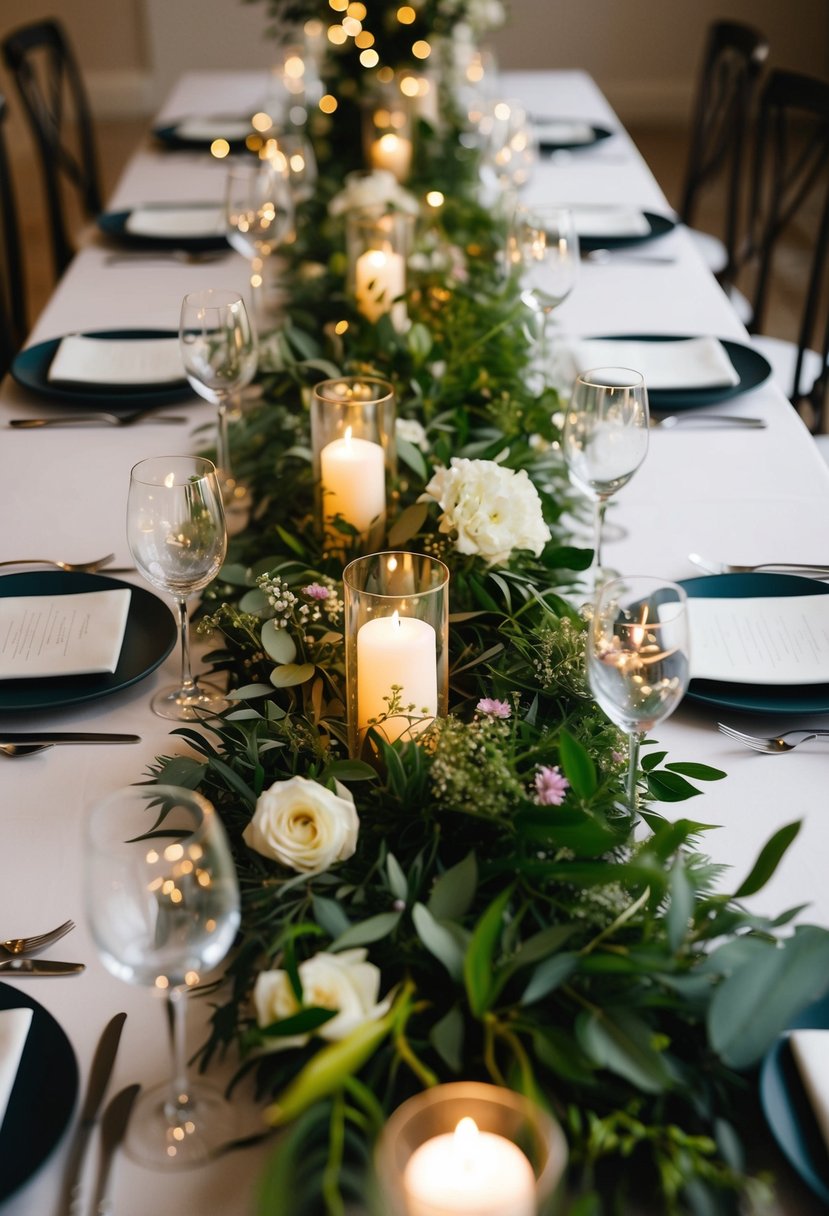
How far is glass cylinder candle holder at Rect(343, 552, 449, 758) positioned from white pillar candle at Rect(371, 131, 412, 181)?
80.9 inches

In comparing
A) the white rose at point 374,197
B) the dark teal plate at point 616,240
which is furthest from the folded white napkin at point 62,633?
the dark teal plate at point 616,240

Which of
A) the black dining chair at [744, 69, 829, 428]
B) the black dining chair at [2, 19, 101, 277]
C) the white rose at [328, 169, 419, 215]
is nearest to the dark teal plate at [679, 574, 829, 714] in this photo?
the white rose at [328, 169, 419, 215]

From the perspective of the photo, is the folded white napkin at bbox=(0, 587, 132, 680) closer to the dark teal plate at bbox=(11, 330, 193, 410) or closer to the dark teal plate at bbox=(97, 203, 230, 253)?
the dark teal plate at bbox=(11, 330, 193, 410)

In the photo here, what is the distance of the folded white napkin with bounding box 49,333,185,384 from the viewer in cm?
202

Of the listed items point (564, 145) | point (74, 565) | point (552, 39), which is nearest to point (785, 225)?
point (564, 145)

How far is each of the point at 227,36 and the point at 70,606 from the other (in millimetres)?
7008

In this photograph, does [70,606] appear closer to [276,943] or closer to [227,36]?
[276,943]

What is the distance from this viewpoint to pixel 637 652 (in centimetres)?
98

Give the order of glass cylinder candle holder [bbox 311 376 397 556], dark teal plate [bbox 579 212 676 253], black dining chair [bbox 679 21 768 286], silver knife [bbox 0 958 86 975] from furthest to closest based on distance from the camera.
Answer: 1. black dining chair [bbox 679 21 768 286]
2. dark teal plate [bbox 579 212 676 253]
3. glass cylinder candle holder [bbox 311 376 397 556]
4. silver knife [bbox 0 958 86 975]

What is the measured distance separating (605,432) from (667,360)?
754 mm

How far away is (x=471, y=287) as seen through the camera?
85.9 inches

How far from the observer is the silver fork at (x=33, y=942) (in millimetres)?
967

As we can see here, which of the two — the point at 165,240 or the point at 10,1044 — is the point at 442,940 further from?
the point at 165,240

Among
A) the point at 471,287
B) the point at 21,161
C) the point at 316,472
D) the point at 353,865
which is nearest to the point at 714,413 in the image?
the point at 471,287
